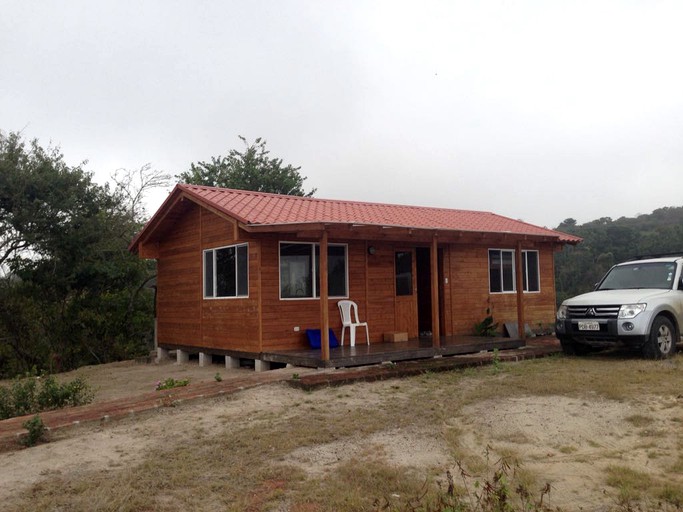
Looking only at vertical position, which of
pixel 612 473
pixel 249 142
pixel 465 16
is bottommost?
pixel 612 473

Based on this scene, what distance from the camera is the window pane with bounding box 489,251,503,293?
1500cm

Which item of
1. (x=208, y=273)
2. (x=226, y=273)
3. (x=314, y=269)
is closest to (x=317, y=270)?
(x=314, y=269)

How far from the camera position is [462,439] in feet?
19.1

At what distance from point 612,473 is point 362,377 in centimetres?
460

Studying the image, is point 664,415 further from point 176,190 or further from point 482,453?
point 176,190

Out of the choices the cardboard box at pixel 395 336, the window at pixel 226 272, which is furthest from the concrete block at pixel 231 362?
the cardboard box at pixel 395 336

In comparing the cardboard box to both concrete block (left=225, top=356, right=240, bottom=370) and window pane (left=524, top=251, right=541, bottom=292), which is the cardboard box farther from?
window pane (left=524, top=251, right=541, bottom=292)

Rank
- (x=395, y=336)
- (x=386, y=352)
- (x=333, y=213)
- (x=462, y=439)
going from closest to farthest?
(x=462, y=439)
(x=386, y=352)
(x=395, y=336)
(x=333, y=213)

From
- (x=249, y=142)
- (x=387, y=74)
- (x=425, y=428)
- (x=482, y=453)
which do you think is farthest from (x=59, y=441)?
(x=249, y=142)

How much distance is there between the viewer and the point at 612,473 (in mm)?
4680

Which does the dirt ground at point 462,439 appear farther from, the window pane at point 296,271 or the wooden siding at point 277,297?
the window pane at point 296,271

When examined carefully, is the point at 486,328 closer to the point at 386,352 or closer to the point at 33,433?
the point at 386,352

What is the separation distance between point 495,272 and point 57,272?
13.6 metres

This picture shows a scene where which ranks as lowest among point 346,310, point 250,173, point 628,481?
point 628,481
